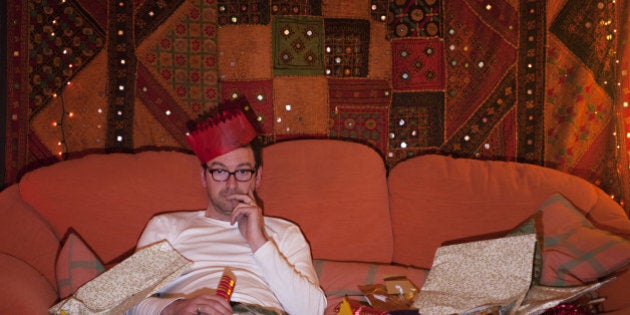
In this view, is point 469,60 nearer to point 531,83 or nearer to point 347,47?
point 531,83

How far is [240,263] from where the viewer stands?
189 centimetres

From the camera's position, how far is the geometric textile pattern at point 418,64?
8.48 feet

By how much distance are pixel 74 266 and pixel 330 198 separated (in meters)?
0.88

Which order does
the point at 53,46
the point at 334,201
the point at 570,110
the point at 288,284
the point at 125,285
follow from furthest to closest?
the point at 570,110
the point at 53,46
the point at 334,201
the point at 288,284
the point at 125,285

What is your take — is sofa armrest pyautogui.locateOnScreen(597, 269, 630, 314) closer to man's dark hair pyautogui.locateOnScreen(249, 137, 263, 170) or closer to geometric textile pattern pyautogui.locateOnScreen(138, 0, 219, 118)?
man's dark hair pyautogui.locateOnScreen(249, 137, 263, 170)

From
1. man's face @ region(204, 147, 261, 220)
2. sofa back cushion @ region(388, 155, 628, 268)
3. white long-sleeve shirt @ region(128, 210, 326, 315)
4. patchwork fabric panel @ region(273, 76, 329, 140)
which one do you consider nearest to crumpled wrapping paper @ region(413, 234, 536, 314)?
white long-sleeve shirt @ region(128, 210, 326, 315)

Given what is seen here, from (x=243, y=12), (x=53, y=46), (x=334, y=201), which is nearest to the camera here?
(x=334, y=201)

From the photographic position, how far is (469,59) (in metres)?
2.59

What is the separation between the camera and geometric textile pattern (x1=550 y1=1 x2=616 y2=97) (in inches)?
103

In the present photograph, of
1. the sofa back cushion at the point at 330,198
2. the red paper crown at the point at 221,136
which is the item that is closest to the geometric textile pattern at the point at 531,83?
the sofa back cushion at the point at 330,198

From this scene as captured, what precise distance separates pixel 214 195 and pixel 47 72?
0.96 m

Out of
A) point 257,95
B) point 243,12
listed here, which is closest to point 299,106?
point 257,95

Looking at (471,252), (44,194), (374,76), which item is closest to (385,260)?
(471,252)

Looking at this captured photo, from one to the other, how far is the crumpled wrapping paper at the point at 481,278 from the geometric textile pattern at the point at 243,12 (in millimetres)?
1299
